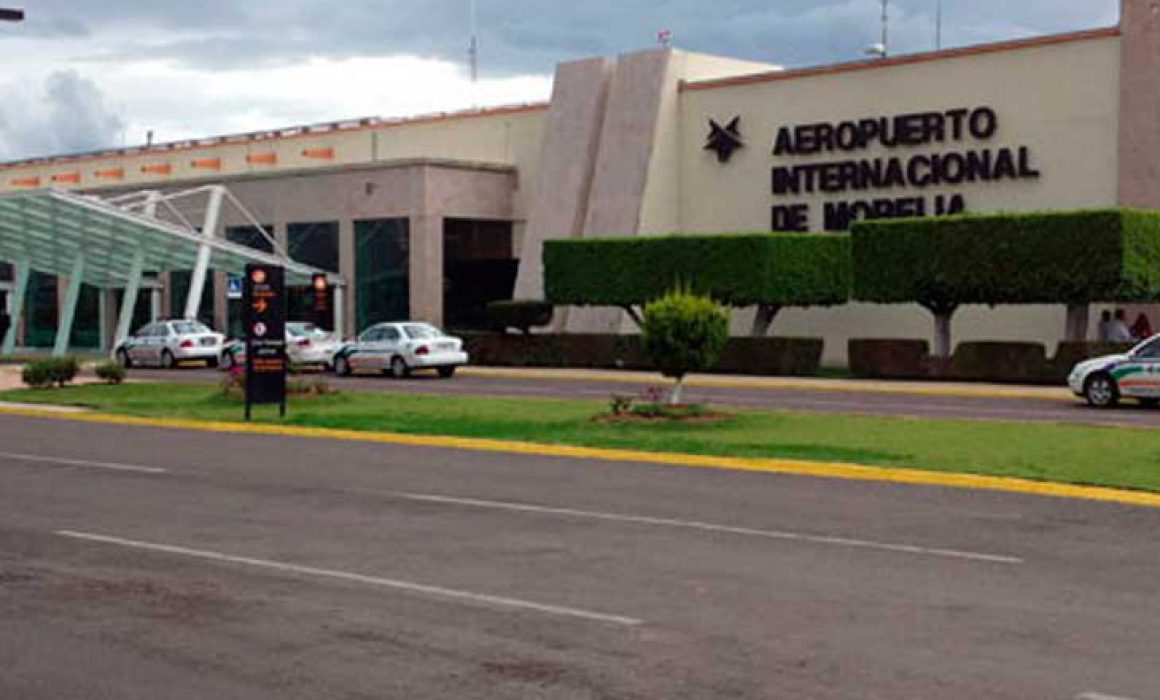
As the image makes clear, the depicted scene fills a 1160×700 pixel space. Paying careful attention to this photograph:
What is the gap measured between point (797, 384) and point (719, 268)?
28.6 feet

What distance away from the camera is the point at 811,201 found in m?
50.8

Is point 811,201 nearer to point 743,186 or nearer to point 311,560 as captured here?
point 743,186

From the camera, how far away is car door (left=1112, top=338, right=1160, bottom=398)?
94.8 ft

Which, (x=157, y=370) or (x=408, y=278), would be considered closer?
(x=157, y=370)

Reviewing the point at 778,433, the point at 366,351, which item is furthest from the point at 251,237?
the point at 778,433

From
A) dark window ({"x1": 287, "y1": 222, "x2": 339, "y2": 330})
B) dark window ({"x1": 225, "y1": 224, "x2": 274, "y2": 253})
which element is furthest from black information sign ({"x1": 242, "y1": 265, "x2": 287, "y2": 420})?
dark window ({"x1": 225, "y1": 224, "x2": 274, "y2": 253})

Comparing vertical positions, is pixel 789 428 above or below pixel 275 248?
below

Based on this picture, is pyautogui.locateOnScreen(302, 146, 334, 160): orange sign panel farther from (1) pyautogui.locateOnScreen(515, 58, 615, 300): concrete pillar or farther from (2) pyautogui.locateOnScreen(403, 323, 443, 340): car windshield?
(2) pyautogui.locateOnScreen(403, 323, 443, 340): car windshield

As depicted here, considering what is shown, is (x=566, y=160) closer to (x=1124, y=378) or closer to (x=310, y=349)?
(x=310, y=349)

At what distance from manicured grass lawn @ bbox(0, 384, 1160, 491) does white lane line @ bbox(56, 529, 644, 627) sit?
8607 millimetres

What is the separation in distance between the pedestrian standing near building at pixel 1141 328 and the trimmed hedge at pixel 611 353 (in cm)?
793

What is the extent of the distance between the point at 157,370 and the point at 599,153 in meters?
16.8

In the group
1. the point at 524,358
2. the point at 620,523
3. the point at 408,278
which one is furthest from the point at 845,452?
the point at 408,278

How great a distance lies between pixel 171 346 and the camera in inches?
2040
